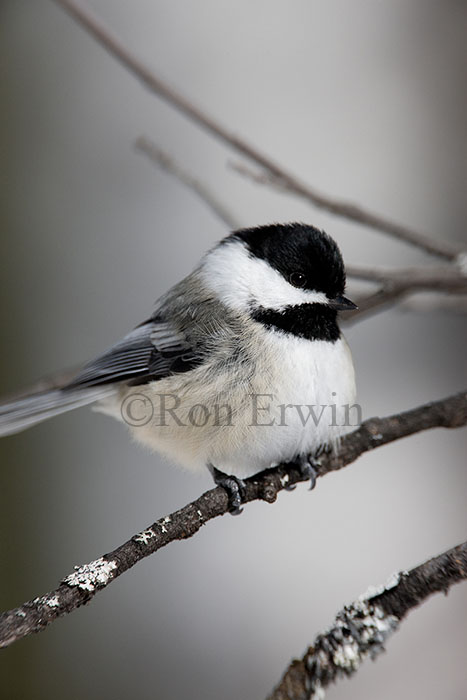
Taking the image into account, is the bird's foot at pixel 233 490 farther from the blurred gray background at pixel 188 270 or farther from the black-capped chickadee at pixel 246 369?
the blurred gray background at pixel 188 270

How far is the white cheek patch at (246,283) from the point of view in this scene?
132 cm

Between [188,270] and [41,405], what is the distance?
3.21 ft

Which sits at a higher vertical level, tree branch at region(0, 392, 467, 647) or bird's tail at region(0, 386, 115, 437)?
bird's tail at region(0, 386, 115, 437)

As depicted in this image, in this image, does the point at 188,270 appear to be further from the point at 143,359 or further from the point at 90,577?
the point at 90,577

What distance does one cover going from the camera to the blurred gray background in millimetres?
2176

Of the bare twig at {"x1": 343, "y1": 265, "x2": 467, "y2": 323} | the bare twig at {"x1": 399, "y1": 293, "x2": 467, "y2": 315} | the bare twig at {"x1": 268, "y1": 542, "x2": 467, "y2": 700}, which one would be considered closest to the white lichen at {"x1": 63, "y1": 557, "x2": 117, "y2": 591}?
the bare twig at {"x1": 268, "y1": 542, "x2": 467, "y2": 700}

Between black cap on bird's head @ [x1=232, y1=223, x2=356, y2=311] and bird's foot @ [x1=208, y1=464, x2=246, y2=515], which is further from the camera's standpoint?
black cap on bird's head @ [x1=232, y1=223, x2=356, y2=311]

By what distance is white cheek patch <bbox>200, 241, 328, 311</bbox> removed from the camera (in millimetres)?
1316

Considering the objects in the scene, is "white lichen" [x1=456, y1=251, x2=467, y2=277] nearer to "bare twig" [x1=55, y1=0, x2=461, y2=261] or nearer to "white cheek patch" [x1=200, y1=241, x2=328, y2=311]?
"bare twig" [x1=55, y1=0, x2=461, y2=261]

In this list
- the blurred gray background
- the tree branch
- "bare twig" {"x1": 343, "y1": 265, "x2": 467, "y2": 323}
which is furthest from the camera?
the blurred gray background

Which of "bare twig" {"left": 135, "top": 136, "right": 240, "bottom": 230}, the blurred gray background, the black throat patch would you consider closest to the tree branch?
the black throat patch

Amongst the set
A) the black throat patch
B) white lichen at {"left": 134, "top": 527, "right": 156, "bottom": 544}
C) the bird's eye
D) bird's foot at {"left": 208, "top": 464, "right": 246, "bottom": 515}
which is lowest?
white lichen at {"left": 134, "top": 527, "right": 156, "bottom": 544}

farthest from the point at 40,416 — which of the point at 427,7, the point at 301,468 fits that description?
the point at 427,7

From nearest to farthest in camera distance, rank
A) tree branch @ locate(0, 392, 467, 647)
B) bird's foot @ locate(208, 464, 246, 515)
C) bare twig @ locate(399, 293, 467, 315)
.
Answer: tree branch @ locate(0, 392, 467, 647), bird's foot @ locate(208, 464, 246, 515), bare twig @ locate(399, 293, 467, 315)
